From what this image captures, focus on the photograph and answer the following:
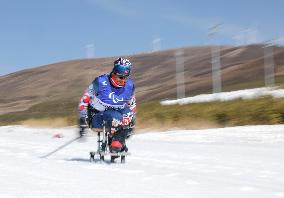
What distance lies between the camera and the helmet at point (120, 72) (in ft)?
33.0

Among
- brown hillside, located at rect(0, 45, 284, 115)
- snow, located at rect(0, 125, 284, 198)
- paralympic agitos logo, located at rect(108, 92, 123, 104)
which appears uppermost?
brown hillside, located at rect(0, 45, 284, 115)

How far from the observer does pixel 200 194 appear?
5.88 meters

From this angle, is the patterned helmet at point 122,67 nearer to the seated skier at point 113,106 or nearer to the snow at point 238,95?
the seated skier at point 113,106

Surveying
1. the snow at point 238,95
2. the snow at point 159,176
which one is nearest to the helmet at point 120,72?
the snow at point 159,176

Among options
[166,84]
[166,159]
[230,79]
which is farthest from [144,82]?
[166,159]

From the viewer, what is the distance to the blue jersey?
1020cm

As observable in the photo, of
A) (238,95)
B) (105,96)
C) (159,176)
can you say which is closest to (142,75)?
(238,95)

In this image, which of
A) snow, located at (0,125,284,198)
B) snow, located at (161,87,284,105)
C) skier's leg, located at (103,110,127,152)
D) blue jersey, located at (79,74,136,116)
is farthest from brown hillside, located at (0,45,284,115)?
skier's leg, located at (103,110,127,152)

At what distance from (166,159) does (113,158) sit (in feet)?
3.50

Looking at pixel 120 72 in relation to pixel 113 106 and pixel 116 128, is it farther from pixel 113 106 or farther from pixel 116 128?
pixel 116 128

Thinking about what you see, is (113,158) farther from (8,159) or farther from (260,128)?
(260,128)

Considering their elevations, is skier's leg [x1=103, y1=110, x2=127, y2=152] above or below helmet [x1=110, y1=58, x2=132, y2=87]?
below

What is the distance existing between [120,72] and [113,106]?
22.7 inches

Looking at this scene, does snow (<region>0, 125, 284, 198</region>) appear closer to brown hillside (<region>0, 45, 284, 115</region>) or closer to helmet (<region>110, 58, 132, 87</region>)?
helmet (<region>110, 58, 132, 87</region>)
